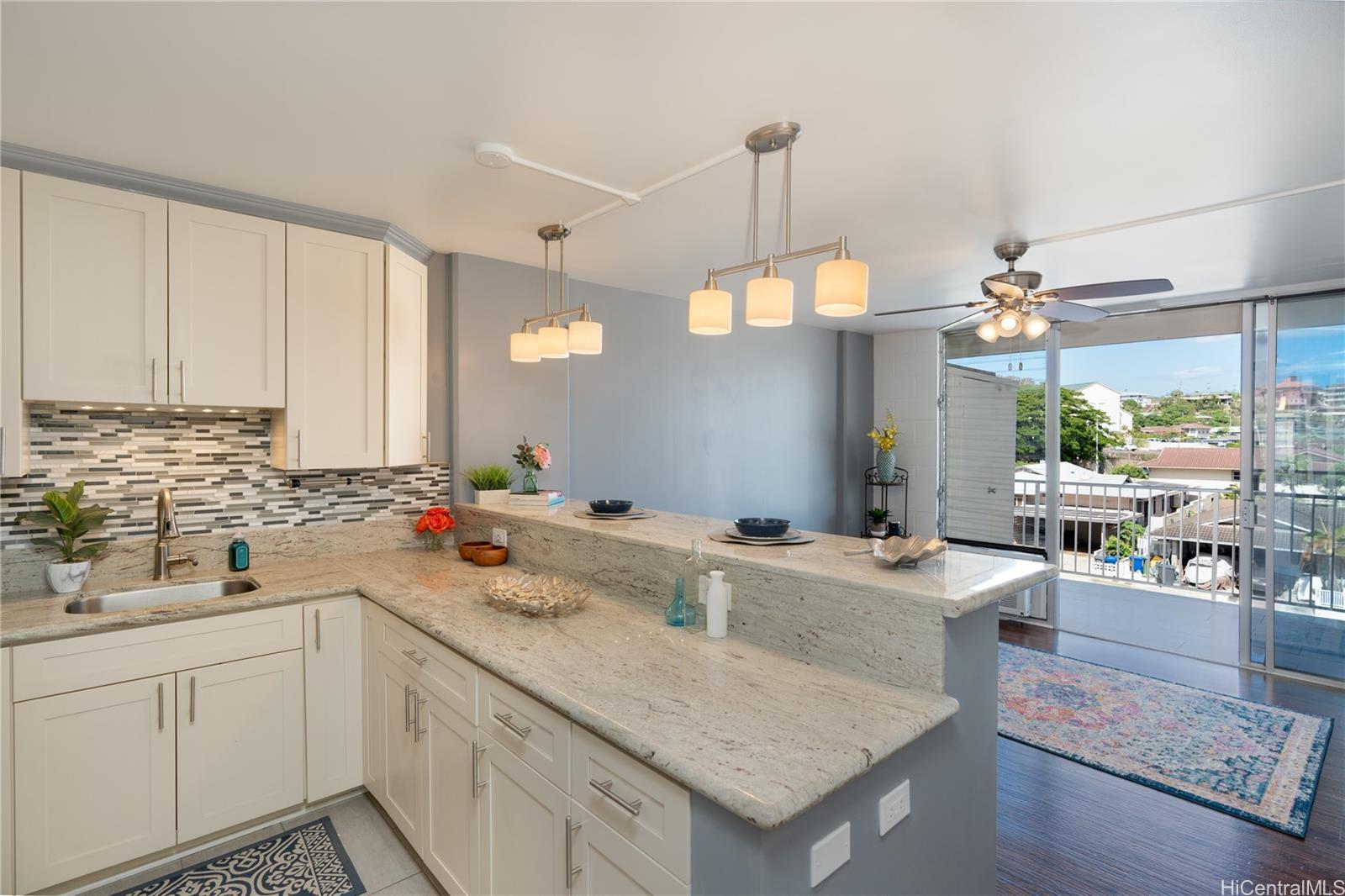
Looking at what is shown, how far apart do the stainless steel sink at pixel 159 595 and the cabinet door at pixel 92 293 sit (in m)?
0.76

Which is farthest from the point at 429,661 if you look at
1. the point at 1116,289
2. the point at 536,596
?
the point at 1116,289

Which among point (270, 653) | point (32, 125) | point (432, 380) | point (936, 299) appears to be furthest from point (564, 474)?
point (936, 299)

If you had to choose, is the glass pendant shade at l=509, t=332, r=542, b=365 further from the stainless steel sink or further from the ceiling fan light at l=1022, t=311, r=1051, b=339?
the ceiling fan light at l=1022, t=311, r=1051, b=339

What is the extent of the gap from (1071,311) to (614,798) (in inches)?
134

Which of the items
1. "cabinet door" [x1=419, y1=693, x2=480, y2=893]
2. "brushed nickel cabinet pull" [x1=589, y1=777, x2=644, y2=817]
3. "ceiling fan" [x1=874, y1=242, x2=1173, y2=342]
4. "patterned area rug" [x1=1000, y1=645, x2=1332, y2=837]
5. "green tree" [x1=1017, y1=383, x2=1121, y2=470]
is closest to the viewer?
"brushed nickel cabinet pull" [x1=589, y1=777, x2=644, y2=817]

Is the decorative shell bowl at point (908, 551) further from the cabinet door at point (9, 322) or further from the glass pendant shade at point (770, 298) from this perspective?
the cabinet door at point (9, 322)

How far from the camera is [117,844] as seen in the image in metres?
2.17

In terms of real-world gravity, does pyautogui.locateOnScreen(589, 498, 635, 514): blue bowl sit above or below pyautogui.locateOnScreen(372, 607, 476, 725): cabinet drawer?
above

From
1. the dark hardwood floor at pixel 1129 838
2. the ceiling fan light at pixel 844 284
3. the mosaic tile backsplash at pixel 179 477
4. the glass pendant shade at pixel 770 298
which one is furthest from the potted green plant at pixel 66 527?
the dark hardwood floor at pixel 1129 838

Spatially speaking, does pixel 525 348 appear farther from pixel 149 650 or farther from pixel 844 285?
pixel 149 650

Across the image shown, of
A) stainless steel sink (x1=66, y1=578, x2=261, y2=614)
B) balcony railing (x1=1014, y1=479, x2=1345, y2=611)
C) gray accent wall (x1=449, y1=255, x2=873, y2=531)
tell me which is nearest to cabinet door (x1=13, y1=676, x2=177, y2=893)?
stainless steel sink (x1=66, y1=578, x2=261, y2=614)

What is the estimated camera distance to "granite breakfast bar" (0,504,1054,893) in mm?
1182

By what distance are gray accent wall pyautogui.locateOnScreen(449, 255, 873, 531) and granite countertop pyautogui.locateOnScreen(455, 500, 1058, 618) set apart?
4.23ft

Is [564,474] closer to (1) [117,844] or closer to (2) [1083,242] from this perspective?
(1) [117,844]
